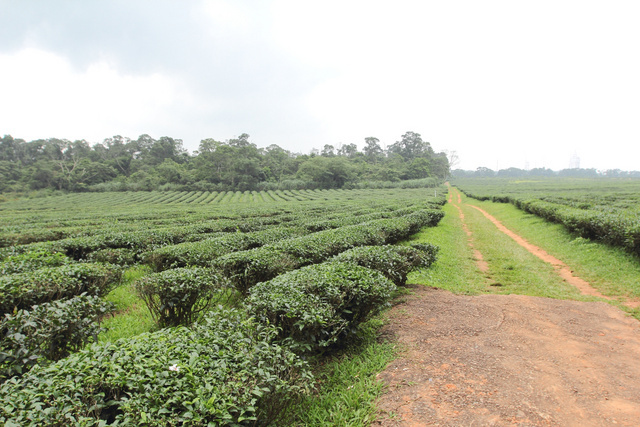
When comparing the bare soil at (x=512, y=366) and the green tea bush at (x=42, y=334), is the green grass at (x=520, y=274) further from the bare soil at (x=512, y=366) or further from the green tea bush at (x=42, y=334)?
the green tea bush at (x=42, y=334)

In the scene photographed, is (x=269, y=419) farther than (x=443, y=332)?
No

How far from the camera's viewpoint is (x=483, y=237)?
15.2 meters

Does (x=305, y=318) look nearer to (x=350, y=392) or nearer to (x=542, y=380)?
(x=350, y=392)

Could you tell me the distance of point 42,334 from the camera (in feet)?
10.3

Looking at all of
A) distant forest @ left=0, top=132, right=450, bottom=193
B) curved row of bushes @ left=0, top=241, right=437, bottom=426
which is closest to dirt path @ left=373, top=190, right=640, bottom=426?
curved row of bushes @ left=0, top=241, right=437, bottom=426

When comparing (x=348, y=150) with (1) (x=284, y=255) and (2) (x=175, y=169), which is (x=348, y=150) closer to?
(2) (x=175, y=169)

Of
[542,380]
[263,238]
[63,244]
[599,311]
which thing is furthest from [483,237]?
[63,244]

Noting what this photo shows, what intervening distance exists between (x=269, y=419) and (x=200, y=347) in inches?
34.7

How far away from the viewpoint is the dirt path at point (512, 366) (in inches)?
124

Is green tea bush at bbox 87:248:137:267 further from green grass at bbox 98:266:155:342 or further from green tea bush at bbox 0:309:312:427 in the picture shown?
green tea bush at bbox 0:309:312:427

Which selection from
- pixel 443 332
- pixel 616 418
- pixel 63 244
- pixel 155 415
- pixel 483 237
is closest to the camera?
pixel 155 415

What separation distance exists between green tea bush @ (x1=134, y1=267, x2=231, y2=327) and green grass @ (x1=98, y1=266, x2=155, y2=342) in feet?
1.67

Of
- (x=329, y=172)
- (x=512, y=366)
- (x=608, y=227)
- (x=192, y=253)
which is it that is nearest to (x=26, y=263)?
(x=192, y=253)

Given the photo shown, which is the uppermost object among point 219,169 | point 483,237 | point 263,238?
point 219,169
